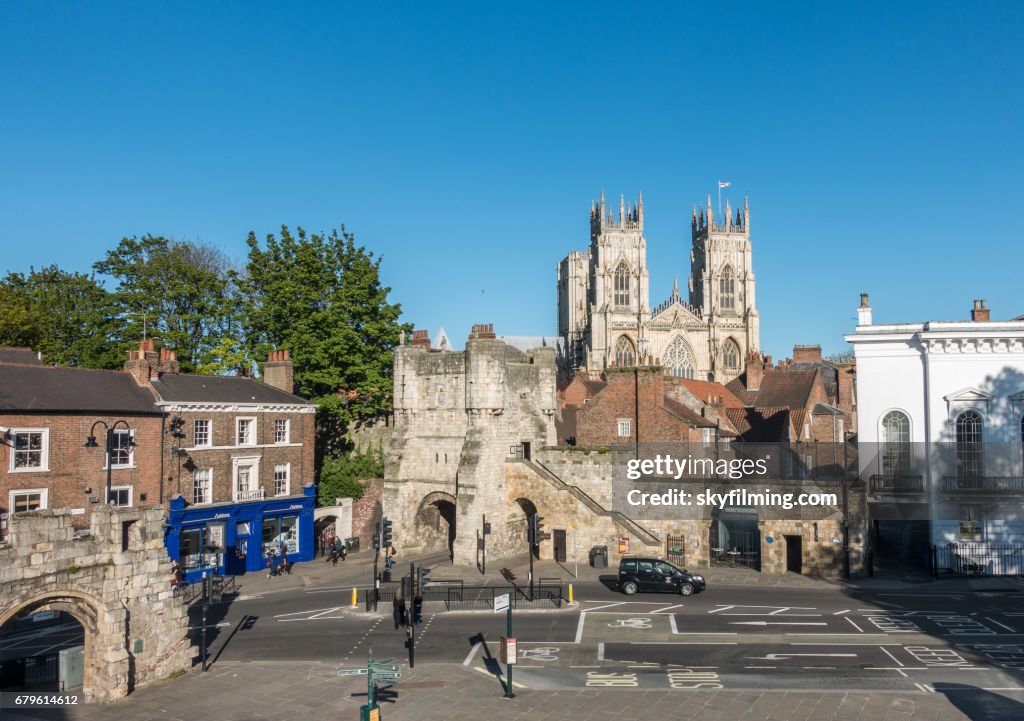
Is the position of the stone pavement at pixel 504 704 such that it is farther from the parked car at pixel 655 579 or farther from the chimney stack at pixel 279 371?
the chimney stack at pixel 279 371

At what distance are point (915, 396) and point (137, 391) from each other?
33210 mm

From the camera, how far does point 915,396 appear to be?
34875 millimetres

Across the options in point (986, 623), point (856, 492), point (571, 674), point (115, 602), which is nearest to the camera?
point (115, 602)

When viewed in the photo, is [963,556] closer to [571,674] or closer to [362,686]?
[571,674]

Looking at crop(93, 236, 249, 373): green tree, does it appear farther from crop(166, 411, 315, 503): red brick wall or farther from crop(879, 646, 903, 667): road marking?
crop(879, 646, 903, 667): road marking

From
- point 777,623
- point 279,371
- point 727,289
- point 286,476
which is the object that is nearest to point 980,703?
point 777,623

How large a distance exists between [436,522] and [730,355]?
86082 millimetres

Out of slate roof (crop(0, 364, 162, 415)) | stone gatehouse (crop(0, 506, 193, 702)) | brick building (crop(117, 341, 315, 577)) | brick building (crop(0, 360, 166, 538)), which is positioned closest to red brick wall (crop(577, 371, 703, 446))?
brick building (crop(117, 341, 315, 577))

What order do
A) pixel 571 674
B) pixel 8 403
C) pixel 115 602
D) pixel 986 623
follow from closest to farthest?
pixel 115 602 < pixel 571 674 < pixel 986 623 < pixel 8 403

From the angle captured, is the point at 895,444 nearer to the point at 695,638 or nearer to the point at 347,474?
the point at 695,638

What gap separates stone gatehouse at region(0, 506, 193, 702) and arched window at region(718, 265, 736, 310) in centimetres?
11337

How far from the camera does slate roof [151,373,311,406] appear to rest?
34625 mm

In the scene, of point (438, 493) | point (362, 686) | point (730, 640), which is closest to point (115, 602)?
point (362, 686)

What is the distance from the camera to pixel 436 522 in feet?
133
